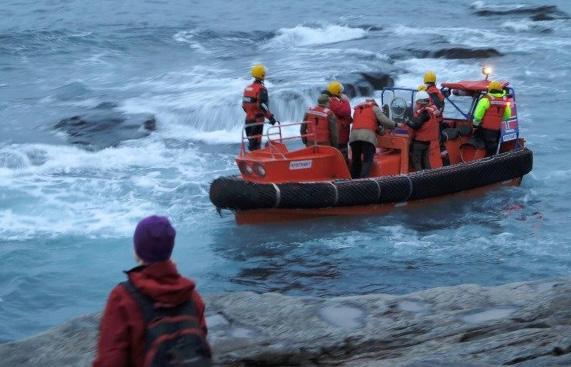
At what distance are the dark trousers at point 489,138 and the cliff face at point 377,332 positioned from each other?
6.47 meters

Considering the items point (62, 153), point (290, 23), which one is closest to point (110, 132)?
point (62, 153)

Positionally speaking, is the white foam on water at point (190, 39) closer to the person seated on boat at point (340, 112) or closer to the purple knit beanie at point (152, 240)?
the person seated on boat at point (340, 112)

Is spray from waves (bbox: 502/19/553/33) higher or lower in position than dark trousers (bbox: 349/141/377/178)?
higher

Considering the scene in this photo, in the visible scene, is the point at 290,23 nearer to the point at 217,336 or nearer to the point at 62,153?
the point at 62,153

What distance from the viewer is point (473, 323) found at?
5.56 metres

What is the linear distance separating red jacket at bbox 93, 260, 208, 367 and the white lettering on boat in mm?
7839

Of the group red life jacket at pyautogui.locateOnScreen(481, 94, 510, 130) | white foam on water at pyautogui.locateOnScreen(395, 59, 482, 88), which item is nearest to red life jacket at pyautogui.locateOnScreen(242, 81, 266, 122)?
red life jacket at pyautogui.locateOnScreen(481, 94, 510, 130)

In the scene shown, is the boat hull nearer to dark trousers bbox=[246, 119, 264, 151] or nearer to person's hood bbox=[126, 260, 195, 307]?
dark trousers bbox=[246, 119, 264, 151]

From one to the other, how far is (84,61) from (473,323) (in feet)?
72.9

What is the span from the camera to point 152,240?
3.43 meters

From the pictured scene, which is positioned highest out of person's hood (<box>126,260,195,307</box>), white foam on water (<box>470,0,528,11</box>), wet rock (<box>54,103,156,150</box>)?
white foam on water (<box>470,0,528,11</box>)

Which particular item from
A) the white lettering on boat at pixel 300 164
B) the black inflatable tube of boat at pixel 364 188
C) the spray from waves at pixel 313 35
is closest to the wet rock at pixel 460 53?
the spray from waves at pixel 313 35

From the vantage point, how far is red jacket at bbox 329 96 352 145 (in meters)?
11.9

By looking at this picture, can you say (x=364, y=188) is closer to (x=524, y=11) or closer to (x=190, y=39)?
(x=190, y=39)
